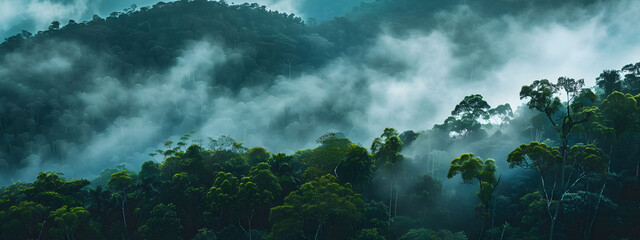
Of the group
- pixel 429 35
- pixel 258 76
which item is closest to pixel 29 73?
pixel 258 76

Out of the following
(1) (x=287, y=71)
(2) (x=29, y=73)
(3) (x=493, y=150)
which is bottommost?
(3) (x=493, y=150)

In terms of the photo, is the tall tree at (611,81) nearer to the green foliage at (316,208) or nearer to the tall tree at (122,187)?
the green foliage at (316,208)

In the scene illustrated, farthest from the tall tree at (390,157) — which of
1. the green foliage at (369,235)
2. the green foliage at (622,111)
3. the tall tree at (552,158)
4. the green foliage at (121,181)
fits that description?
the green foliage at (121,181)

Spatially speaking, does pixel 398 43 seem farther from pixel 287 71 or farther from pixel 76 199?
pixel 76 199

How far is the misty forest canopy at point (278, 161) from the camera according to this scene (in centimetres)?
3077

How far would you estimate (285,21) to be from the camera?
17775 cm

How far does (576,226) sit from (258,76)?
111m

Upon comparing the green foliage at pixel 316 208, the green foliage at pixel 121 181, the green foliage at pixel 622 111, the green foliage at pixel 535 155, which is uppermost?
the green foliage at pixel 622 111

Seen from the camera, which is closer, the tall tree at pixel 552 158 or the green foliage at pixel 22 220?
the tall tree at pixel 552 158

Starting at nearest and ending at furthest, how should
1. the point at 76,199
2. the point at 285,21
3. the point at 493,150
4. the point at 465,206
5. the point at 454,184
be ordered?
1. the point at 76,199
2. the point at 465,206
3. the point at 454,184
4. the point at 493,150
5. the point at 285,21

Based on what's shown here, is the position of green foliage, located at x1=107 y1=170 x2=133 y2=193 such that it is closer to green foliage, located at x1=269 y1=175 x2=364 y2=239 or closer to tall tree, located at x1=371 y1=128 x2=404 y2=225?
green foliage, located at x1=269 y1=175 x2=364 y2=239

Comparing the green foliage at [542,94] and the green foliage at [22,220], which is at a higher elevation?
the green foliage at [542,94]

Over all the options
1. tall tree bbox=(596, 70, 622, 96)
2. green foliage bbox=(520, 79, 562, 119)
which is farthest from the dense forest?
tall tree bbox=(596, 70, 622, 96)

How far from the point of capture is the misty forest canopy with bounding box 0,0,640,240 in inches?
1211
